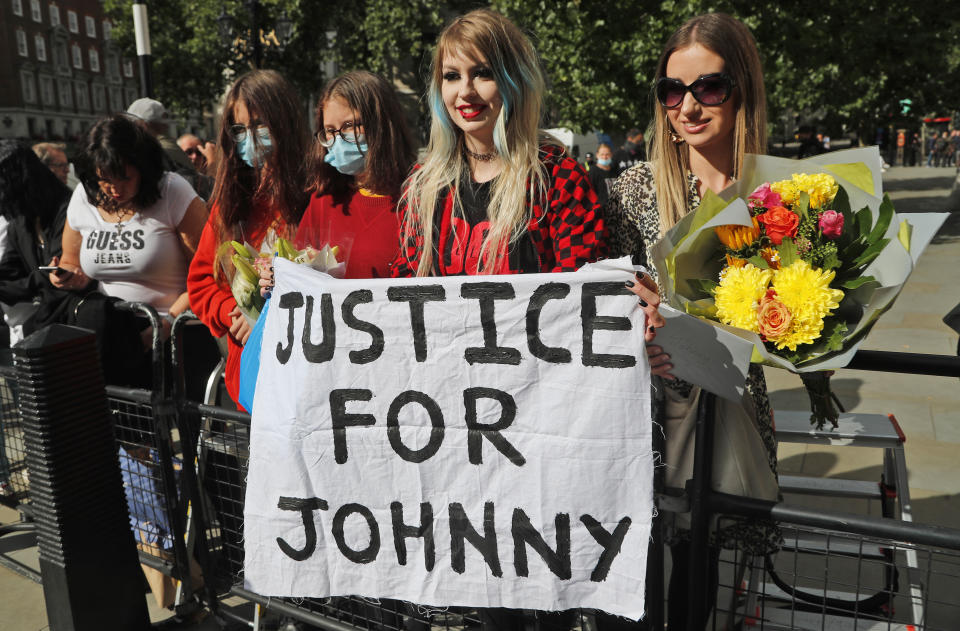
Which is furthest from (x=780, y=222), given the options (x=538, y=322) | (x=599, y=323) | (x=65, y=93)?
(x=65, y=93)

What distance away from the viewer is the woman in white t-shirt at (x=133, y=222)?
3.48 meters

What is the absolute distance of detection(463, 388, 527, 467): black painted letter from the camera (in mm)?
1896

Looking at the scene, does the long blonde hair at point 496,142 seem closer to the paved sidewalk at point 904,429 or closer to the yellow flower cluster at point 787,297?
the yellow flower cluster at point 787,297

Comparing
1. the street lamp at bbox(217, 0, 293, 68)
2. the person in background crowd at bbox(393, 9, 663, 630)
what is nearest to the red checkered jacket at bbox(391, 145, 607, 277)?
the person in background crowd at bbox(393, 9, 663, 630)

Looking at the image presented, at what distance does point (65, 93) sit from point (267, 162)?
7364 centimetres

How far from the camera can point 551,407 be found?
186 cm

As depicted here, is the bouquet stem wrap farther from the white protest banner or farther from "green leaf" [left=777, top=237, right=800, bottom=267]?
the white protest banner

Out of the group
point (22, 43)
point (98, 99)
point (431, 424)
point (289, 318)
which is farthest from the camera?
point (98, 99)

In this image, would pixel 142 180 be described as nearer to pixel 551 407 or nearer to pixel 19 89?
pixel 551 407

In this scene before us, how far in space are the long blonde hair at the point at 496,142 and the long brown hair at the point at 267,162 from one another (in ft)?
2.68

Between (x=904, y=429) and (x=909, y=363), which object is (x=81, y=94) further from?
(x=909, y=363)

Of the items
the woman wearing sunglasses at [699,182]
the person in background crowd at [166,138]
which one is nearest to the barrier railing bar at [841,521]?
the woman wearing sunglasses at [699,182]

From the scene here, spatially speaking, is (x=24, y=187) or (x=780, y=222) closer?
(x=780, y=222)

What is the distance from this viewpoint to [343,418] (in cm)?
202
